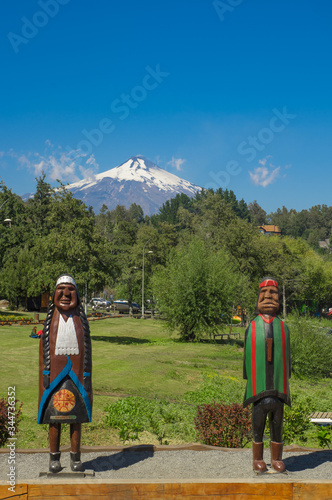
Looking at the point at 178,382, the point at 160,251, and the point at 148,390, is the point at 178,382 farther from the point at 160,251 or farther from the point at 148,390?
the point at 160,251

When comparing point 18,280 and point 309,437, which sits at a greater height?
point 18,280

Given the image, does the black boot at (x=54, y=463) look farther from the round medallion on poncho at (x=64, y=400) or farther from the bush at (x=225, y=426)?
the bush at (x=225, y=426)

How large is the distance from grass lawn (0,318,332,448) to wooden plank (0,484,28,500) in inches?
139

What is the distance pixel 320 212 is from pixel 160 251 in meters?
147

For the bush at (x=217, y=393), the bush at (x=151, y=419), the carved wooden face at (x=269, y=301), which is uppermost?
the carved wooden face at (x=269, y=301)

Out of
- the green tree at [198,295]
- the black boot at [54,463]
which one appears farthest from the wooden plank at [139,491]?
the green tree at [198,295]

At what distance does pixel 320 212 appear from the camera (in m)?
188

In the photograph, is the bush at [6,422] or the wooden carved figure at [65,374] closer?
the wooden carved figure at [65,374]

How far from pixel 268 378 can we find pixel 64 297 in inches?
131

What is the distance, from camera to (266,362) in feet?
22.7

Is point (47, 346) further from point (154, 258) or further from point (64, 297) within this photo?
point (154, 258)

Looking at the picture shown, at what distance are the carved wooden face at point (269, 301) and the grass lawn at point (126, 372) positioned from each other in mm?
4475

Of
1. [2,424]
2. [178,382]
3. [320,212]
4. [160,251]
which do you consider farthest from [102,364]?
[320,212]

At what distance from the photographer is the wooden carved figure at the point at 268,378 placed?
6879mm
